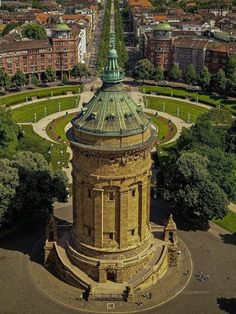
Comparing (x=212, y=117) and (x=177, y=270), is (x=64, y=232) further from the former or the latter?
(x=212, y=117)

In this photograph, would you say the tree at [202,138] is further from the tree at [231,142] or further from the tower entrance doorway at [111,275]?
the tower entrance doorway at [111,275]

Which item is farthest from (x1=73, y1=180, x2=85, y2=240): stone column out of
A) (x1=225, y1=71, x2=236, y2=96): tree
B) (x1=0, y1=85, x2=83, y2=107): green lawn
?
(x1=225, y1=71, x2=236, y2=96): tree

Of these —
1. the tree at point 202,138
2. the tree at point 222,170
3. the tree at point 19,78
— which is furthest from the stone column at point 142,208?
the tree at point 19,78

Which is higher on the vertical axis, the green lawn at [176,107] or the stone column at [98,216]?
the stone column at [98,216]

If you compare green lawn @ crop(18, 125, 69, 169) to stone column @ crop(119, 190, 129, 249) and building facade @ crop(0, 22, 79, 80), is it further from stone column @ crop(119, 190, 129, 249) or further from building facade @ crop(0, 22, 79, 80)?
building facade @ crop(0, 22, 79, 80)

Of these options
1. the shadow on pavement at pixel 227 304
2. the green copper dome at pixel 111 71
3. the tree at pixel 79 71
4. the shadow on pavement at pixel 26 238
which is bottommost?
the shadow on pavement at pixel 227 304

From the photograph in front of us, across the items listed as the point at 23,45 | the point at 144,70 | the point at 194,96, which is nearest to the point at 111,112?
the point at 194,96

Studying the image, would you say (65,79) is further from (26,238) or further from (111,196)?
(111,196)

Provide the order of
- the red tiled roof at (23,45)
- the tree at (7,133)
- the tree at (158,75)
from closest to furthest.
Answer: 1. the tree at (7,133)
2. the red tiled roof at (23,45)
3. the tree at (158,75)
